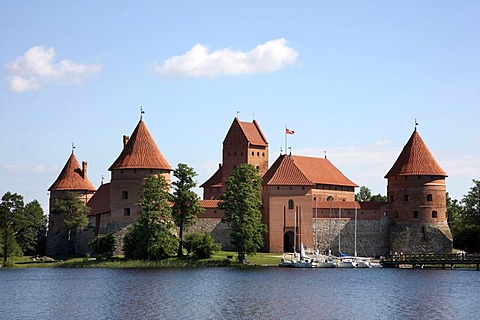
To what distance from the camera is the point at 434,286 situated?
146ft

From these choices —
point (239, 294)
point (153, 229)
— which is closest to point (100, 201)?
point (153, 229)

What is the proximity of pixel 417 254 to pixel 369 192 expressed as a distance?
3296 cm

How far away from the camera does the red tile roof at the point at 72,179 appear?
73.2m

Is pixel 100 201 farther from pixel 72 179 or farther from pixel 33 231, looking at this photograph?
pixel 33 231

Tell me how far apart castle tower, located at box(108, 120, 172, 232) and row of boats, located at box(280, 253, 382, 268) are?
10.2 m

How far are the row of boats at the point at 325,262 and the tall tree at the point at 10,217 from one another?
62.3ft

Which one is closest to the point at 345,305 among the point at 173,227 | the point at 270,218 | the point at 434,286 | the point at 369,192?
the point at 434,286

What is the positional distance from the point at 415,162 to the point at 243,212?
13.8 metres

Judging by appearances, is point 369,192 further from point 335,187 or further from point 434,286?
point 434,286

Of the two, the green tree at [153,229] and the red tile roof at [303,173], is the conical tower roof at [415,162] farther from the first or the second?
the green tree at [153,229]

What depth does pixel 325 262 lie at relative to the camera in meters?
58.8

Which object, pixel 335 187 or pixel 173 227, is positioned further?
pixel 335 187

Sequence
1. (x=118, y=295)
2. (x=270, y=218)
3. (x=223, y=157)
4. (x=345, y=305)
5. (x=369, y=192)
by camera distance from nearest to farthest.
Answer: (x=345, y=305) < (x=118, y=295) < (x=270, y=218) < (x=223, y=157) < (x=369, y=192)

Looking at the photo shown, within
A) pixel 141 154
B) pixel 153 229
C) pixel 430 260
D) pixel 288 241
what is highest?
pixel 141 154
